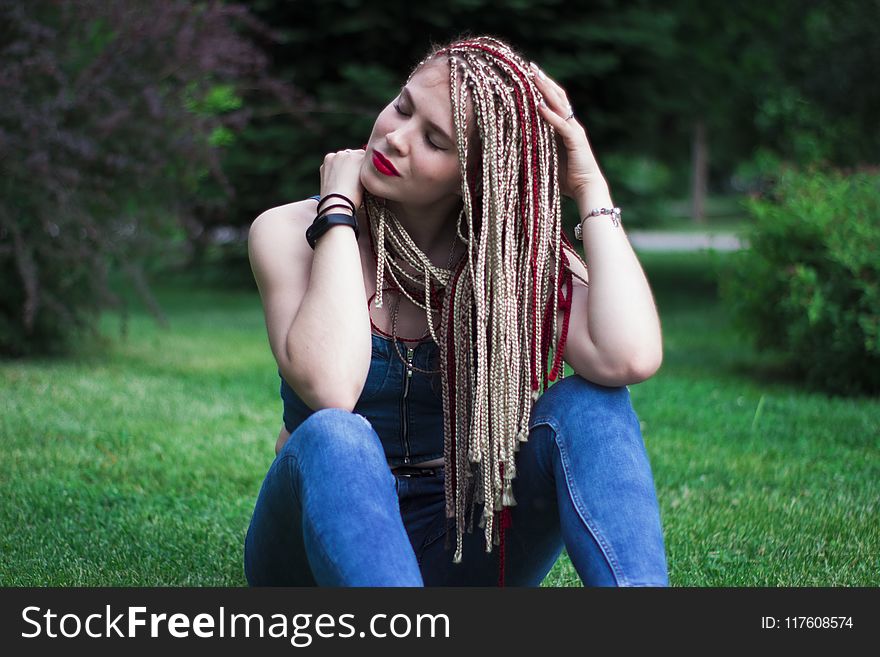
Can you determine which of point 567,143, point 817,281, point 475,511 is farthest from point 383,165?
point 817,281

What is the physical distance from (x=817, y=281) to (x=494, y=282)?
3.95 m

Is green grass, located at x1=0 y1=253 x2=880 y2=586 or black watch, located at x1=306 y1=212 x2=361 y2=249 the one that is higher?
black watch, located at x1=306 y1=212 x2=361 y2=249

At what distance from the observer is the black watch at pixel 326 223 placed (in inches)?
85.3

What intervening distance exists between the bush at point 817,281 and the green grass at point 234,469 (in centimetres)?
22

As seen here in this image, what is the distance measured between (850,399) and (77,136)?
425 centimetres

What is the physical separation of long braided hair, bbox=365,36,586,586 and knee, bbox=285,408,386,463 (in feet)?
0.83

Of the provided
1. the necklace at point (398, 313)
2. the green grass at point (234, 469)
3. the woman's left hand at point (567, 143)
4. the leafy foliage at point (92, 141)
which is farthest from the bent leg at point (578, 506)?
the leafy foliage at point (92, 141)

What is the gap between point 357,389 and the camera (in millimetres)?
2088

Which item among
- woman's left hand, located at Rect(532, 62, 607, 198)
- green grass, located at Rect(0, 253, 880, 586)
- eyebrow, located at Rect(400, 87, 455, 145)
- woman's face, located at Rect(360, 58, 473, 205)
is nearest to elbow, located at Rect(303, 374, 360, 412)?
woman's face, located at Rect(360, 58, 473, 205)

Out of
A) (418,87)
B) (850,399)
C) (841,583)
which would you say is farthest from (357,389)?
(850,399)

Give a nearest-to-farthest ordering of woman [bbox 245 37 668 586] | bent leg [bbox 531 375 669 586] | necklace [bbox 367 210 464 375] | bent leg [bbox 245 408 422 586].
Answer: bent leg [bbox 245 408 422 586] < bent leg [bbox 531 375 669 586] < woman [bbox 245 37 668 586] < necklace [bbox 367 210 464 375]

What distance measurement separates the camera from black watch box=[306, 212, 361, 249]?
2.17 m

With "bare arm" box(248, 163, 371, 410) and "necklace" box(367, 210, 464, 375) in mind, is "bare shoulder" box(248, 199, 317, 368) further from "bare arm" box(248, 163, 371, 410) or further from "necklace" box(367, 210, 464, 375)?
"necklace" box(367, 210, 464, 375)

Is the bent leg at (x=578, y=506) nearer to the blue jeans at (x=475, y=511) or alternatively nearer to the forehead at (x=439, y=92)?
the blue jeans at (x=475, y=511)
